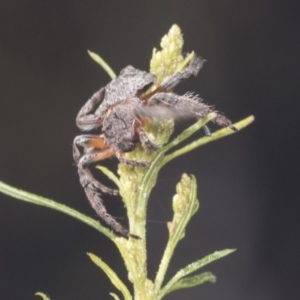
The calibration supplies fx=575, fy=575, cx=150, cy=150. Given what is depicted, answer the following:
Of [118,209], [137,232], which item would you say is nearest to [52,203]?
[137,232]

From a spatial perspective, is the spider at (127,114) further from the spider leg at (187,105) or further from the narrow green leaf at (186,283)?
the narrow green leaf at (186,283)

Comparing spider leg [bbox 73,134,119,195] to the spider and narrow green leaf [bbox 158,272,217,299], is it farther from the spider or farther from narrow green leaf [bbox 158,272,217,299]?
narrow green leaf [bbox 158,272,217,299]

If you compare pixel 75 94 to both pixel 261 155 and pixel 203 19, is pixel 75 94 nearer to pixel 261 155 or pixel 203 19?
pixel 203 19

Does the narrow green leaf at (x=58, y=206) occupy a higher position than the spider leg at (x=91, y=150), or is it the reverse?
the spider leg at (x=91, y=150)

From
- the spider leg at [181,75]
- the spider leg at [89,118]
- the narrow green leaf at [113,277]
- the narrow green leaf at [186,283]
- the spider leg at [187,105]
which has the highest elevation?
the spider leg at [89,118]

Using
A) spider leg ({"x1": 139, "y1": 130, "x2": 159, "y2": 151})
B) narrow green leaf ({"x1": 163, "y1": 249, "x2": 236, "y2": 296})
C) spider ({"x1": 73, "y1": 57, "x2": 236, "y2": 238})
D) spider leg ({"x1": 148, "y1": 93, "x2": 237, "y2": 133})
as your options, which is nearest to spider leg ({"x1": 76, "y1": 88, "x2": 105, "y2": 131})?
spider ({"x1": 73, "y1": 57, "x2": 236, "y2": 238})

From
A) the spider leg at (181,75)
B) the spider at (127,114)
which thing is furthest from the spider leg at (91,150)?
the spider leg at (181,75)

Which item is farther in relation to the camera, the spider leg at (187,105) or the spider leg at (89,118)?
the spider leg at (89,118)

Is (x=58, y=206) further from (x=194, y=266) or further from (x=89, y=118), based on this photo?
(x=89, y=118)
